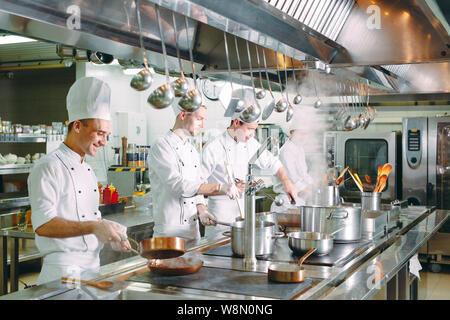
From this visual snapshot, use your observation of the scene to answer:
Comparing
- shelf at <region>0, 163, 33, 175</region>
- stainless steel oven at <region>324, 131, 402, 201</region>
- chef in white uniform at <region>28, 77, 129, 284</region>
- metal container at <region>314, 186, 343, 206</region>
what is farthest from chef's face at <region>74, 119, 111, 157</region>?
shelf at <region>0, 163, 33, 175</region>

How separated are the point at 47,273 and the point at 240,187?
1356 mm

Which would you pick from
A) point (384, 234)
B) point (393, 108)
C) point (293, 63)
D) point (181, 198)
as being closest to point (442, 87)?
point (393, 108)

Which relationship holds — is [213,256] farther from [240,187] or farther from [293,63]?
[293,63]

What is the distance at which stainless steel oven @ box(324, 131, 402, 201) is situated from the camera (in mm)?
5777

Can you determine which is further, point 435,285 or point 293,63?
point 435,285

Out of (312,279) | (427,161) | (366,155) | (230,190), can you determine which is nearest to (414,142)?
(427,161)

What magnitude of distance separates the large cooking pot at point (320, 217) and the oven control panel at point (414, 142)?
360 cm

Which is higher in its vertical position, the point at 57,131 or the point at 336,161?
the point at 57,131

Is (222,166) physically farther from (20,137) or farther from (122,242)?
(20,137)

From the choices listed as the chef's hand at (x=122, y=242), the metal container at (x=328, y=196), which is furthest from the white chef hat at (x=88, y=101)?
the metal container at (x=328, y=196)

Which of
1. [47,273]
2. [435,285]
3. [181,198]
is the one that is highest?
[181,198]

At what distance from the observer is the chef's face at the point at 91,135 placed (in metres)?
2.33

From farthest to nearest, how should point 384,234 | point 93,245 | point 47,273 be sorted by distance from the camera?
point 384,234, point 93,245, point 47,273

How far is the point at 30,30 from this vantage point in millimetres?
1896
